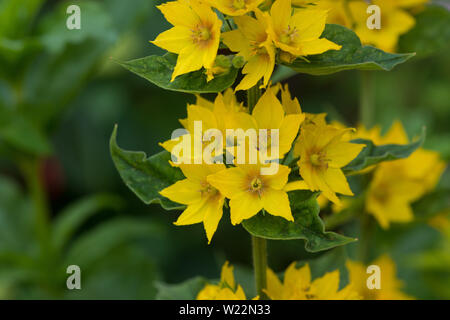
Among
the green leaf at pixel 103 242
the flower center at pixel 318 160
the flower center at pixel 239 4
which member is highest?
the flower center at pixel 239 4

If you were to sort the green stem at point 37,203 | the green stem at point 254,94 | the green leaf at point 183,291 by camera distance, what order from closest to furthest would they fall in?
the green stem at point 254,94, the green leaf at point 183,291, the green stem at point 37,203

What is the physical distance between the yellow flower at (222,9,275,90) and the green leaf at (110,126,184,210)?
0.22m

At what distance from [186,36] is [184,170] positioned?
197mm

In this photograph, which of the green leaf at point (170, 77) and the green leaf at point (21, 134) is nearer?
the green leaf at point (170, 77)

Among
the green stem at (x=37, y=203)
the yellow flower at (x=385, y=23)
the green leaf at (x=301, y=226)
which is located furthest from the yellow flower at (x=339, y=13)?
the green stem at (x=37, y=203)

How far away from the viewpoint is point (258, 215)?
91 centimetres

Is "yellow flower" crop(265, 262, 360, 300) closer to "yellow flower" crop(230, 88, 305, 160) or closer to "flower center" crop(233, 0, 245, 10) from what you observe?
"yellow flower" crop(230, 88, 305, 160)

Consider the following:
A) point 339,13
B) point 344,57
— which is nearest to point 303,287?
point 344,57

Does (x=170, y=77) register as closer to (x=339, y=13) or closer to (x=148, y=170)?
(x=148, y=170)

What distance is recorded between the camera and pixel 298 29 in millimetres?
851

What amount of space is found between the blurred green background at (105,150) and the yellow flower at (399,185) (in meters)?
0.12

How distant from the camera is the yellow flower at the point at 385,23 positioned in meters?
1.28

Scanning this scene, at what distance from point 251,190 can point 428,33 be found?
2.43 feet

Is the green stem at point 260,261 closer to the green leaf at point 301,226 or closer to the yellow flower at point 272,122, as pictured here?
the green leaf at point 301,226
